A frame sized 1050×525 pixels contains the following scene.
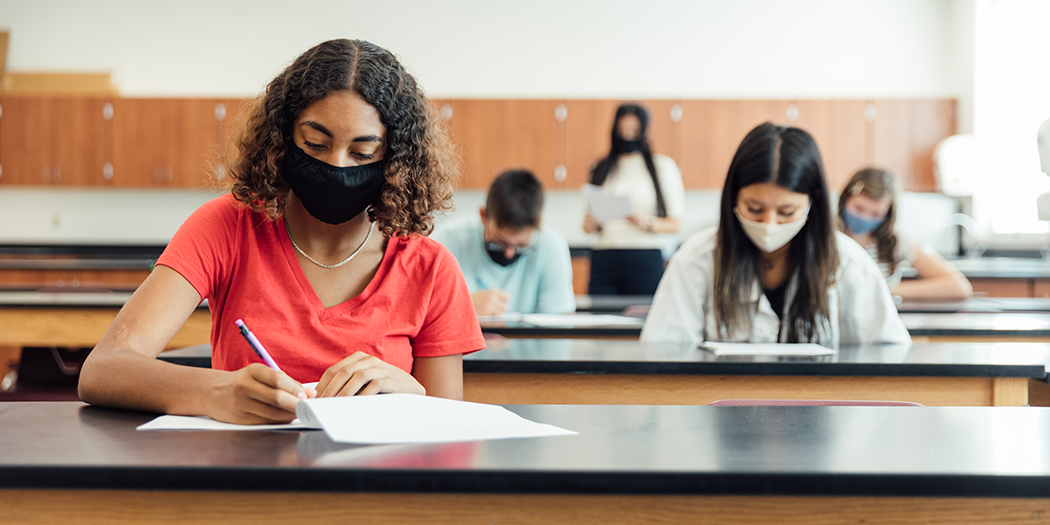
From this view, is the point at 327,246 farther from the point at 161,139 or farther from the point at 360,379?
the point at 161,139

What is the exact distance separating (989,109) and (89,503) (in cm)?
652

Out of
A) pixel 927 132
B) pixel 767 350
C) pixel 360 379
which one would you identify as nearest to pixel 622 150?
pixel 767 350

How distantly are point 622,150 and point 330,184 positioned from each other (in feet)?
8.69

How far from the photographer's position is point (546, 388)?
1.62 m

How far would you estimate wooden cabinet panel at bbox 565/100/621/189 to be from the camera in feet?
19.6

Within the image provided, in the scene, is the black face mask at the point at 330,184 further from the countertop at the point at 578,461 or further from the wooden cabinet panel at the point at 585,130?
the wooden cabinet panel at the point at 585,130

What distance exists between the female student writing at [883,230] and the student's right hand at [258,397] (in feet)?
9.13

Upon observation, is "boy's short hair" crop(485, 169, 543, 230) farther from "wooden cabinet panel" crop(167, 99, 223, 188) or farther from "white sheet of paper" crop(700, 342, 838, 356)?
"wooden cabinet panel" crop(167, 99, 223, 188)

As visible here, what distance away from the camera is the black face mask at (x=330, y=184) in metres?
1.18

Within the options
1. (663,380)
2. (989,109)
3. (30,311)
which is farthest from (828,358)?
(989,109)

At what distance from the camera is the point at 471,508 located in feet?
2.42

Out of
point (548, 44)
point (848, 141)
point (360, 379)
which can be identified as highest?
point (548, 44)

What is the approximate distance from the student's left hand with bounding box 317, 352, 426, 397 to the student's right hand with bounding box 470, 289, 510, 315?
1.45 meters

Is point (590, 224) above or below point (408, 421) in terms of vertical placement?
above
